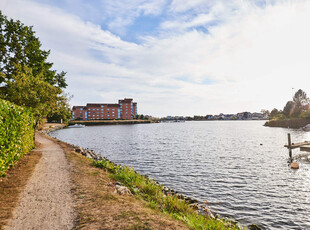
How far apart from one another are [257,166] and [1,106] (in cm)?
2427

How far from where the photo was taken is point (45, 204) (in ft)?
25.5

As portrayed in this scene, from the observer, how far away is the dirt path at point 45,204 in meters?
6.29

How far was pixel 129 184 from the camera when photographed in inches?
452

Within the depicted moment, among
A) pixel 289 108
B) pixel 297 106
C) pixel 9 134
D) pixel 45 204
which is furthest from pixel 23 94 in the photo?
pixel 297 106

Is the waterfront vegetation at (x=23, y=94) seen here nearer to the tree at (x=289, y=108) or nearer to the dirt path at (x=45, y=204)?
the dirt path at (x=45, y=204)

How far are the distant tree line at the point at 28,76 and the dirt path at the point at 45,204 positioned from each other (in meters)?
11.0

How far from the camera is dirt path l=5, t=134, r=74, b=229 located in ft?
20.6

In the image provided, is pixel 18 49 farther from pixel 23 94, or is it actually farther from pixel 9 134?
pixel 9 134

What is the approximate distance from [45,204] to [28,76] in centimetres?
1805

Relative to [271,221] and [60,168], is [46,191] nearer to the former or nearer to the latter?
[60,168]

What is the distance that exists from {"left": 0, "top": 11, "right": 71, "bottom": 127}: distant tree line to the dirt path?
11.0 m

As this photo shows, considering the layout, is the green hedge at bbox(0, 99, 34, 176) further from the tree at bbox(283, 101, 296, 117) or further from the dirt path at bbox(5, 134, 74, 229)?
the tree at bbox(283, 101, 296, 117)

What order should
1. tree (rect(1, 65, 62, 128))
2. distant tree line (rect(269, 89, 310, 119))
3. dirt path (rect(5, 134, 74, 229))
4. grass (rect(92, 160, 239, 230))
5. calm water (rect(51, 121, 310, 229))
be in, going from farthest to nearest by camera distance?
distant tree line (rect(269, 89, 310, 119)) → tree (rect(1, 65, 62, 128)) → calm water (rect(51, 121, 310, 229)) → grass (rect(92, 160, 239, 230)) → dirt path (rect(5, 134, 74, 229))

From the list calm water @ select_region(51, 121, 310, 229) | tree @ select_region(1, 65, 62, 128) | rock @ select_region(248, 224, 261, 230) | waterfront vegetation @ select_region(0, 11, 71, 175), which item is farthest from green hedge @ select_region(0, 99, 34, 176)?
rock @ select_region(248, 224, 261, 230)
